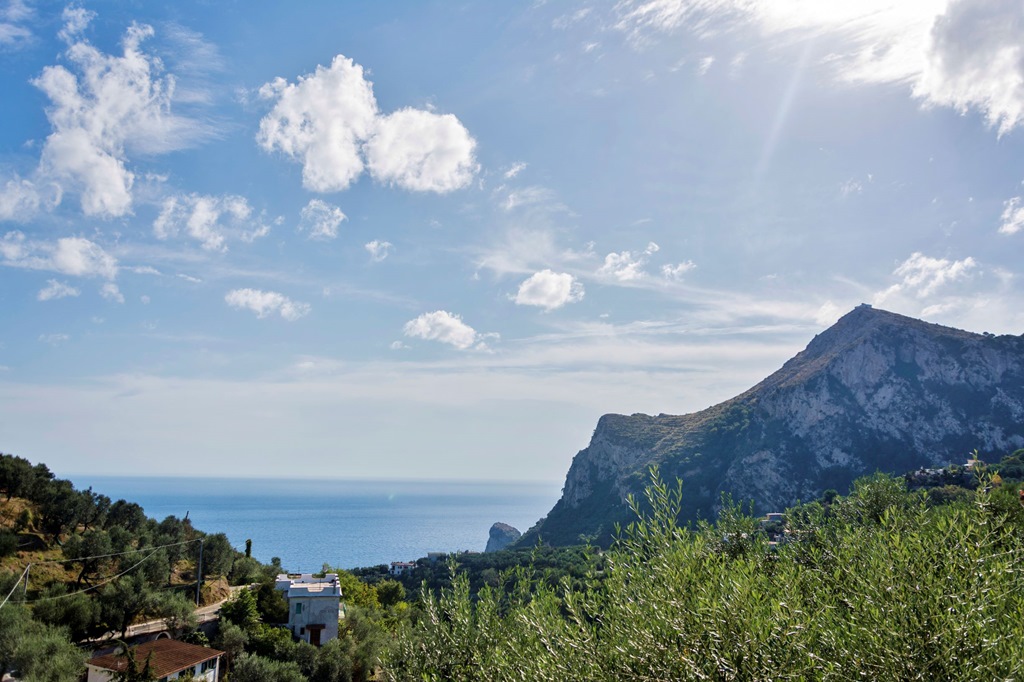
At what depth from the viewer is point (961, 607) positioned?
8070 millimetres

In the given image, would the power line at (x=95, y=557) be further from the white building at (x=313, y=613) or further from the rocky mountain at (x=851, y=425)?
the rocky mountain at (x=851, y=425)

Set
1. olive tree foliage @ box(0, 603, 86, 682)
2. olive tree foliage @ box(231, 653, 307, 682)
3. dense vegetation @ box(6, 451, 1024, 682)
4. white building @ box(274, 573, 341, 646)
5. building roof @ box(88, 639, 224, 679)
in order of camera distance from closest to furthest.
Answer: dense vegetation @ box(6, 451, 1024, 682)
olive tree foliage @ box(0, 603, 86, 682)
building roof @ box(88, 639, 224, 679)
olive tree foliage @ box(231, 653, 307, 682)
white building @ box(274, 573, 341, 646)

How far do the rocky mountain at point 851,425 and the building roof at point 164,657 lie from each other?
281 ft

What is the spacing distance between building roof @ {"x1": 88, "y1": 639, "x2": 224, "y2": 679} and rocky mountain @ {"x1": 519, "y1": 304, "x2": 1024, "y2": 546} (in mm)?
85539

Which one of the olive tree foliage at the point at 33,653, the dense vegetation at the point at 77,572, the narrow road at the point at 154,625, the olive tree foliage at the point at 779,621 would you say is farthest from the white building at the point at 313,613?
the olive tree foliage at the point at 779,621

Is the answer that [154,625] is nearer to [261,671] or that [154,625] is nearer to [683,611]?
[261,671]

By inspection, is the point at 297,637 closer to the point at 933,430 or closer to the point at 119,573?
the point at 119,573

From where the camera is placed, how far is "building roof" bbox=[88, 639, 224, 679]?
99.3ft

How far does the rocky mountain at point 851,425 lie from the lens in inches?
4513

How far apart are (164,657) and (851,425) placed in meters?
131

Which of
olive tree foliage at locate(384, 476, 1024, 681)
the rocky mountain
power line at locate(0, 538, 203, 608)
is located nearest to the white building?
power line at locate(0, 538, 203, 608)

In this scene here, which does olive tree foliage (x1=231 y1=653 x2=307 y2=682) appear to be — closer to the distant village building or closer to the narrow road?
the narrow road

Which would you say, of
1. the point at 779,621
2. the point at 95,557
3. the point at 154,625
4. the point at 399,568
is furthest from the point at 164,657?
the point at 399,568

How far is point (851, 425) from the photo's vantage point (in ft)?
404
